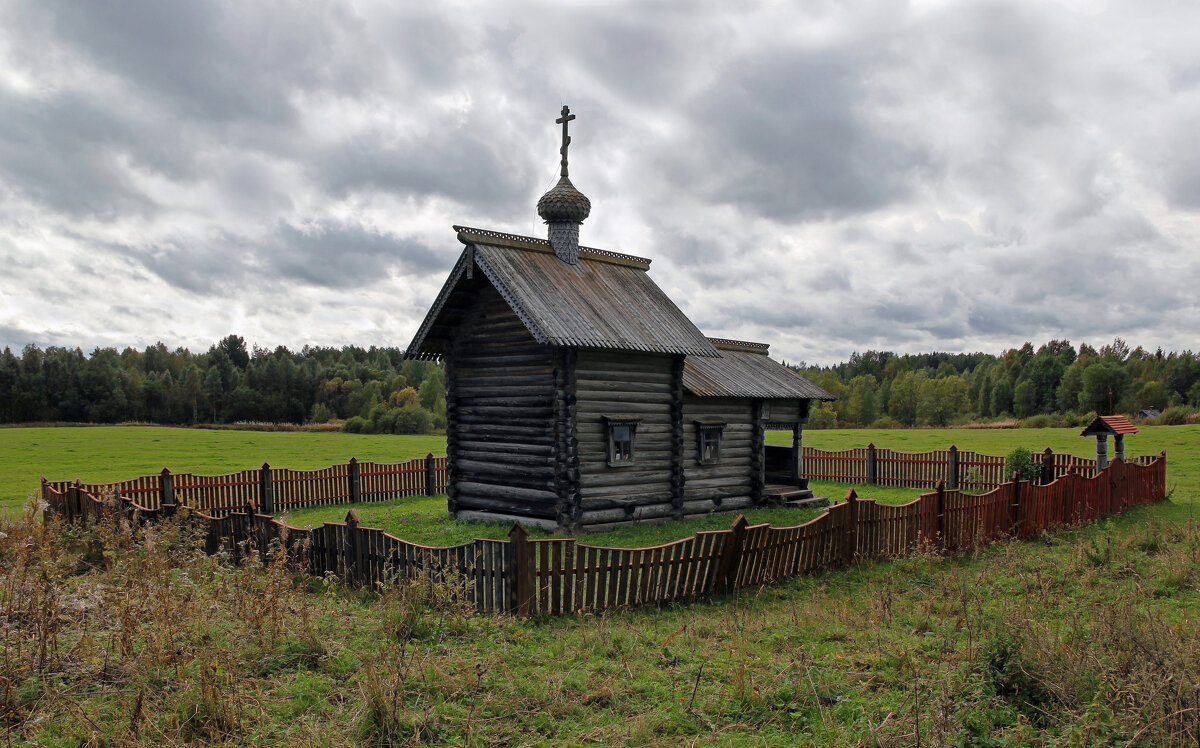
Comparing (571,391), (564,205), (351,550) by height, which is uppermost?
(564,205)

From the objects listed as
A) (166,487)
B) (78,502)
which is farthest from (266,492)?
(78,502)

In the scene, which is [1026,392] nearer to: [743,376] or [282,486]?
[743,376]

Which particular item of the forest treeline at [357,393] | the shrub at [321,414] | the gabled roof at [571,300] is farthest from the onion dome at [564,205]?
the shrub at [321,414]

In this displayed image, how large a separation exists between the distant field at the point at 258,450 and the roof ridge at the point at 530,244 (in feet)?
37.1

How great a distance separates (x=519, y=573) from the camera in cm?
910

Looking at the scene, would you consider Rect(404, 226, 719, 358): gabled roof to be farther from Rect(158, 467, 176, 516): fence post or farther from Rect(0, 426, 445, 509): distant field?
Rect(0, 426, 445, 509): distant field

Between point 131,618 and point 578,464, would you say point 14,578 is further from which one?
point 578,464

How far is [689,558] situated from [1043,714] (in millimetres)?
4806

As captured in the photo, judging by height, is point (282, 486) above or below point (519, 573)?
below

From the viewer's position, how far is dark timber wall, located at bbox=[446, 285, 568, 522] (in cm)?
1683

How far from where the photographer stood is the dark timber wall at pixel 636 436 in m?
16.9

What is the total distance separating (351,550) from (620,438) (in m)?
7.91

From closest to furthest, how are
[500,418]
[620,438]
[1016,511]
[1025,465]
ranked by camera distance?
[1016,511]
[620,438]
[500,418]
[1025,465]

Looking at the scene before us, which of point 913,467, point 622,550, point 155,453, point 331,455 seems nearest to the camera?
point 622,550
